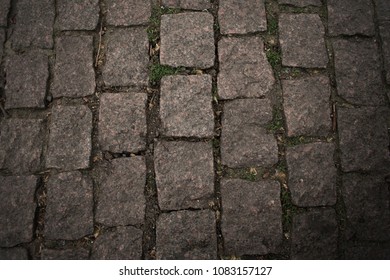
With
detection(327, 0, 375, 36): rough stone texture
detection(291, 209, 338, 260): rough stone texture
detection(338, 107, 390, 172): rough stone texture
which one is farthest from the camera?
detection(327, 0, 375, 36): rough stone texture

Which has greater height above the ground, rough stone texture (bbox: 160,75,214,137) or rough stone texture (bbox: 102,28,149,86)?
rough stone texture (bbox: 102,28,149,86)

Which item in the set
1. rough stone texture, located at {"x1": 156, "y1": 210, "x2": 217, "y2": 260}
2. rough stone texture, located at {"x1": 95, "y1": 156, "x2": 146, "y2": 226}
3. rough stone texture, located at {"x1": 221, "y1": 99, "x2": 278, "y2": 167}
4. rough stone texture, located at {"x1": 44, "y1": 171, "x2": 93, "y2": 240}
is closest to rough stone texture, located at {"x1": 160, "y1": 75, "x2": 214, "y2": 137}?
rough stone texture, located at {"x1": 221, "y1": 99, "x2": 278, "y2": 167}

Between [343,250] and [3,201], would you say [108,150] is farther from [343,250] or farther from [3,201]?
[343,250]

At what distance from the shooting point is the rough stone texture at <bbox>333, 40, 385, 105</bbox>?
8.27 feet

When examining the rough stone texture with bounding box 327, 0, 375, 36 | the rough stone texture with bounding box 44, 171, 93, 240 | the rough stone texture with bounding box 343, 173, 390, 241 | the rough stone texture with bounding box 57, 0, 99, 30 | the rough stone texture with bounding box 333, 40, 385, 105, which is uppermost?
the rough stone texture with bounding box 327, 0, 375, 36

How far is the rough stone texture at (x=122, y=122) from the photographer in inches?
96.9

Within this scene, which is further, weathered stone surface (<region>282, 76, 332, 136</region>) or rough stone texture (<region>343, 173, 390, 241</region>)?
weathered stone surface (<region>282, 76, 332, 136</region>)

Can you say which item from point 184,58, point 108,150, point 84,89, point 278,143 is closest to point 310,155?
point 278,143

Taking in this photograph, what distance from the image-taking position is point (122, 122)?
8.18 ft

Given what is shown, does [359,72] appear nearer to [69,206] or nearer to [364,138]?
[364,138]

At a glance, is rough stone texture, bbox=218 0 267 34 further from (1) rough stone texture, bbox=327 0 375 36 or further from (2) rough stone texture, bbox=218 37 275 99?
(1) rough stone texture, bbox=327 0 375 36

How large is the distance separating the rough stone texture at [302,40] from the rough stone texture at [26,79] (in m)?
1.85

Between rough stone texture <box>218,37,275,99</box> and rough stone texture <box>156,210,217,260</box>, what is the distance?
0.90m

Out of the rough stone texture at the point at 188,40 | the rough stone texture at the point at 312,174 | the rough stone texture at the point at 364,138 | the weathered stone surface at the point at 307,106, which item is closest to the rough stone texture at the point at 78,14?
the rough stone texture at the point at 188,40
